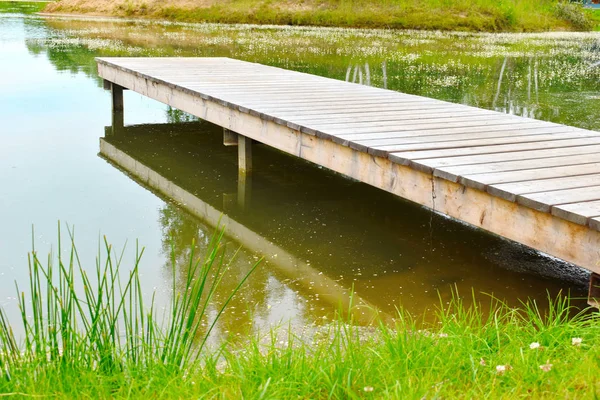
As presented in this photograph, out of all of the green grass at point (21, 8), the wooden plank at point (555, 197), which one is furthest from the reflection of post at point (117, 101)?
the green grass at point (21, 8)

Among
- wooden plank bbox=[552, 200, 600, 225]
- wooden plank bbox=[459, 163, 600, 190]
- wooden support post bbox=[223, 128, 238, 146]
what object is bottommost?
wooden support post bbox=[223, 128, 238, 146]

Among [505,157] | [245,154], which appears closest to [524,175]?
[505,157]

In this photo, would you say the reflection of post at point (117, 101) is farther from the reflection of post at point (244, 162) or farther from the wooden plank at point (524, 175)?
the wooden plank at point (524, 175)

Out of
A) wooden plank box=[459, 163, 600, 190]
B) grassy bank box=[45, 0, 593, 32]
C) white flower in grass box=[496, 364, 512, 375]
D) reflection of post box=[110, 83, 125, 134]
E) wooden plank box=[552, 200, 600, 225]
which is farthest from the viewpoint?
grassy bank box=[45, 0, 593, 32]

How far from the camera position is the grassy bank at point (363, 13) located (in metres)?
24.2

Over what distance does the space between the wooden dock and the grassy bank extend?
18.1m

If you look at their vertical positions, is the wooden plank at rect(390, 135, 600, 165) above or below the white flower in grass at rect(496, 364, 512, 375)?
above

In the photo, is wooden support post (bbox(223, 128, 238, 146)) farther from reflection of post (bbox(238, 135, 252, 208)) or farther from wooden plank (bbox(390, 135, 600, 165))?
wooden plank (bbox(390, 135, 600, 165))

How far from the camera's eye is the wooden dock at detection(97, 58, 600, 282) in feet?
10.1

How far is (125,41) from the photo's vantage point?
16.6 meters

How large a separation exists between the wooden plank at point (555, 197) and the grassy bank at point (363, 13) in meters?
21.7

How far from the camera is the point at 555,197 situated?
10.1 feet

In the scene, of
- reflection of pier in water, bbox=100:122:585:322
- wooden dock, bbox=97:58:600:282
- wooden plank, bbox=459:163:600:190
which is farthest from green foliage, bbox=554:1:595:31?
wooden plank, bbox=459:163:600:190

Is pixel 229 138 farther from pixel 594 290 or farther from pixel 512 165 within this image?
pixel 594 290
